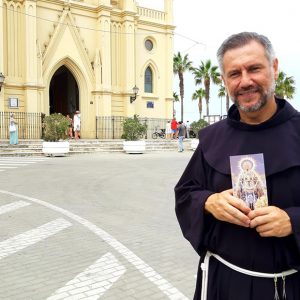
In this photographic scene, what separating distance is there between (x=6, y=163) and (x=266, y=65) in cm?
1669

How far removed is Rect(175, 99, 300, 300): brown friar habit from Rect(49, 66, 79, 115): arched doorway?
Result: 101 ft

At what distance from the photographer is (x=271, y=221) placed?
5.83 ft

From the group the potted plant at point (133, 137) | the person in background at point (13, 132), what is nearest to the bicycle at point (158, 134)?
the potted plant at point (133, 137)

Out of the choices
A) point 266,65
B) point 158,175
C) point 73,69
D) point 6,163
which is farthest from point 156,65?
point 266,65

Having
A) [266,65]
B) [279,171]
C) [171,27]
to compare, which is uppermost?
[171,27]

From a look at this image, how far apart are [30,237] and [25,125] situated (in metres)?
21.0

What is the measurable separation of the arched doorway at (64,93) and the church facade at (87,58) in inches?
3.1

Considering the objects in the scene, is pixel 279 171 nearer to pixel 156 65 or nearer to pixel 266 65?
pixel 266 65

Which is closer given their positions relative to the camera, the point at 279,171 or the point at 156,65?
the point at 279,171

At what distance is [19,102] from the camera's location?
26.2m

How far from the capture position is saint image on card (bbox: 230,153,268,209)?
6.00ft

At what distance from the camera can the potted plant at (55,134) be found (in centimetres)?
2064

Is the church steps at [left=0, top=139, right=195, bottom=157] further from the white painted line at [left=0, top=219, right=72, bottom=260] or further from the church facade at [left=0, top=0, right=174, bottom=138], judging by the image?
the white painted line at [left=0, top=219, right=72, bottom=260]

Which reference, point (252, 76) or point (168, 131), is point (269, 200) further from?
point (168, 131)
